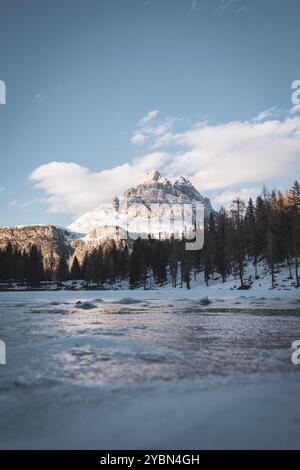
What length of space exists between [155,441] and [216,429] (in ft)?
2.32

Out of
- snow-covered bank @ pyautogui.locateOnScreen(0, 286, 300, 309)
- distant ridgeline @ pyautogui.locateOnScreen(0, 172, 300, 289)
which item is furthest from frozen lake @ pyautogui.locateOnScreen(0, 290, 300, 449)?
distant ridgeline @ pyautogui.locateOnScreen(0, 172, 300, 289)

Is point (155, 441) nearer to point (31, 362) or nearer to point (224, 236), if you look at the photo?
point (31, 362)

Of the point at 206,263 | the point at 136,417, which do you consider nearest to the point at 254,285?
the point at 206,263

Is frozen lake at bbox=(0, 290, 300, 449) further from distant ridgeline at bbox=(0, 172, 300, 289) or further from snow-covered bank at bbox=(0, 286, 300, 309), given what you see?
distant ridgeline at bbox=(0, 172, 300, 289)

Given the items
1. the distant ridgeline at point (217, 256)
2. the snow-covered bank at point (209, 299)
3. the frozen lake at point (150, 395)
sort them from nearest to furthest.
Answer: the frozen lake at point (150, 395) < the snow-covered bank at point (209, 299) < the distant ridgeline at point (217, 256)

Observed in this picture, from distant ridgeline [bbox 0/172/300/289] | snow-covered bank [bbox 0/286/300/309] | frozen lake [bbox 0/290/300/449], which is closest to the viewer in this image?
frozen lake [bbox 0/290/300/449]

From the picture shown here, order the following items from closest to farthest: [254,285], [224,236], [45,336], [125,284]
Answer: [45,336] → [254,285] → [224,236] → [125,284]

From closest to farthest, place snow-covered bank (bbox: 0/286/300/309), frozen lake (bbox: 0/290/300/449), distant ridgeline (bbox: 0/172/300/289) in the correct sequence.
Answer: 1. frozen lake (bbox: 0/290/300/449)
2. snow-covered bank (bbox: 0/286/300/309)
3. distant ridgeline (bbox: 0/172/300/289)

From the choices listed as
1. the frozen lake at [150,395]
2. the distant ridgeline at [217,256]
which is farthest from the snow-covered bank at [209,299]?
the frozen lake at [150,395]

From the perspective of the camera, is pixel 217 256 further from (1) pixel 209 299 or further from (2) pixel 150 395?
(2) pixel 150 395

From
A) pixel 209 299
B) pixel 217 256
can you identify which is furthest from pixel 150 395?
pixel 217 256

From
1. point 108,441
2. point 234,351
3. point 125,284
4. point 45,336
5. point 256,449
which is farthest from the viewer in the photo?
point 125,284

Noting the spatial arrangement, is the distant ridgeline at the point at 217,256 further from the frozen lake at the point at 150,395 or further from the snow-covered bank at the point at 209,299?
the frozen lake at the point at 150,395
